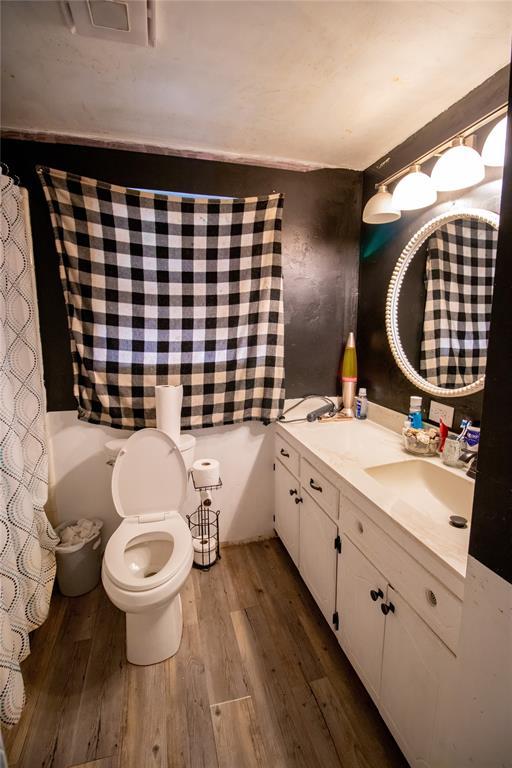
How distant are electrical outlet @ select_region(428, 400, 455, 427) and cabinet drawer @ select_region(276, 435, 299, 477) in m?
0.67

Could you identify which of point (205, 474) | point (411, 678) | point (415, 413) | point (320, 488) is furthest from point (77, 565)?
point (415, 413)

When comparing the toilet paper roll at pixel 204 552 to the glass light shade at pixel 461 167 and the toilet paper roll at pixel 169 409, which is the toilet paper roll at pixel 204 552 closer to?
the toilet paper roll at pixel 169 409

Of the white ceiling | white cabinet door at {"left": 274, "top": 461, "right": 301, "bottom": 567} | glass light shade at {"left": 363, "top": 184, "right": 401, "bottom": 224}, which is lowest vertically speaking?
white cabinet door at {"left": 274, "top": 461, "right": 301, "bottom": 567}

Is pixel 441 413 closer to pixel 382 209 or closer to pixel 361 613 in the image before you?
pixel 361 613

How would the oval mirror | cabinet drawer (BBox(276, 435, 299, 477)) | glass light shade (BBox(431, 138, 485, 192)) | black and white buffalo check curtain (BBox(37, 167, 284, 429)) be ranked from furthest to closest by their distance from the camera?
1. cabinet drawer (BBox(276, 435, 299, 477))
2. black and white buffalo check curtain (BBox(37, 167, 284, 429))
3. the oval mirror
4. glass light shade (BBox(431, 138, 485, 192))

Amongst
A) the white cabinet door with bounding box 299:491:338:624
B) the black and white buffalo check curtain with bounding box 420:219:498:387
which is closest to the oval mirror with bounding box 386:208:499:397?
the black and white buffalo check curtain with bounding box 420:219:498:387

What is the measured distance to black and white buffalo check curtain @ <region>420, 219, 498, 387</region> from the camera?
1321 mm

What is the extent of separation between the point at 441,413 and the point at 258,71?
5.13ft

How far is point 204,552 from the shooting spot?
1.99 m

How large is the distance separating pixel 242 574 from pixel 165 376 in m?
1.21

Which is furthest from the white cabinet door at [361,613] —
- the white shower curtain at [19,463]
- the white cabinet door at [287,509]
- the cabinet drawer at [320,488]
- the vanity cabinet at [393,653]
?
the white shower curtain at [19,463]

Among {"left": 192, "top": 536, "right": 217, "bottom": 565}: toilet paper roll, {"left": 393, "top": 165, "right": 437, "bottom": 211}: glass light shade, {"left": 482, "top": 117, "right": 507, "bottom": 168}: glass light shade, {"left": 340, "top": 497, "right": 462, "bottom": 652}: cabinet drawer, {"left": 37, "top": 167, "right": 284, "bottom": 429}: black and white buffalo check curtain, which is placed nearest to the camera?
{"left": 340, "top": 497, "right": 462, "bottom": 652}: cabinet drawer

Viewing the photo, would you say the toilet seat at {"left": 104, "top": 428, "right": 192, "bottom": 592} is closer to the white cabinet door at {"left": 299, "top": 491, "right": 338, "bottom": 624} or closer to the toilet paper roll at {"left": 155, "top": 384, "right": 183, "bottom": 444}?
the toilet paper roll at {"left": 155, "top": 384, "right": 183, "bottom": 444}

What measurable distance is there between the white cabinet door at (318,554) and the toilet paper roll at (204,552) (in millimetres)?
539
